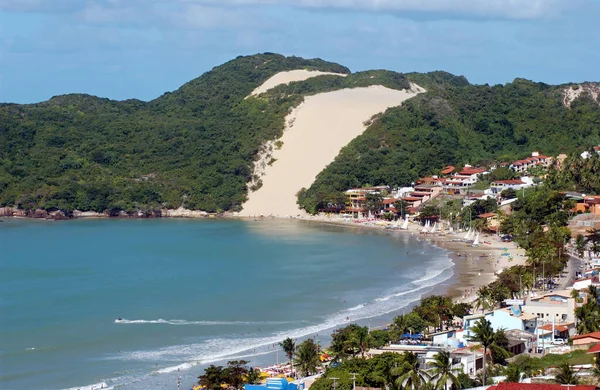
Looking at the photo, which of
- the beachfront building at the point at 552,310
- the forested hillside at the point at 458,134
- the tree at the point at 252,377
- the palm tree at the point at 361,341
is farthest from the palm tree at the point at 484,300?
the forested hillside at the point at 458,134

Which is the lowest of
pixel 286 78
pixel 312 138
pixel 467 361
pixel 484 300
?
pixel 467 361

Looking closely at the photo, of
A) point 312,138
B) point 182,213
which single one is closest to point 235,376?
point 182,213

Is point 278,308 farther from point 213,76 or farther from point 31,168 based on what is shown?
point 213,76

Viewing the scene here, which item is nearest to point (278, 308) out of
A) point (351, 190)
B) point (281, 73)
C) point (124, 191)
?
point (351, 190)

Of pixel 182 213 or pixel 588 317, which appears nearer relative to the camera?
pixel 588 317

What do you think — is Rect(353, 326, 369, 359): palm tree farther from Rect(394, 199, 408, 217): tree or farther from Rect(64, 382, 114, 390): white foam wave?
Rect(394, 199, 408, 217): tree

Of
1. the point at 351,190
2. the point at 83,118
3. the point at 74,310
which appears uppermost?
the point at 83,118

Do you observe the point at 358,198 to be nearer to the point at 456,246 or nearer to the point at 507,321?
the point at 456,246
